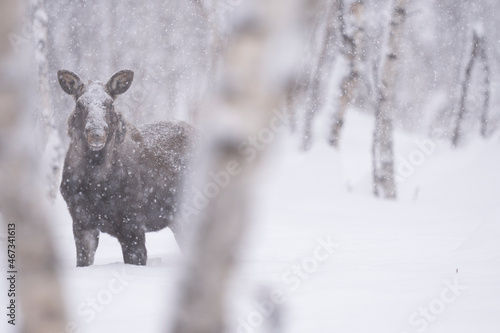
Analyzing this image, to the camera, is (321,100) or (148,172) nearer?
(148,172)

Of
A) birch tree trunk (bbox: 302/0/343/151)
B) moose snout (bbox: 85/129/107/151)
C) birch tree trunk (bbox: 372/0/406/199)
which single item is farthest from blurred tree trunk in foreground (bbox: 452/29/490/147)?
moose snout (bbox: 85/129/107/151)

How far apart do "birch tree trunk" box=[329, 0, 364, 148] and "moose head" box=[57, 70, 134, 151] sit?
9751 mm

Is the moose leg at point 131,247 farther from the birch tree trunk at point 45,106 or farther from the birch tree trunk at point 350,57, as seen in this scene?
the birch tree trunk at point 350,57

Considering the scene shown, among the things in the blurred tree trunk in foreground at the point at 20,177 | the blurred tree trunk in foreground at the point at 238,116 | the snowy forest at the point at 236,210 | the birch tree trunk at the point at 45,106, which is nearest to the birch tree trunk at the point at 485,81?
the snowy forest at the point at 236,210

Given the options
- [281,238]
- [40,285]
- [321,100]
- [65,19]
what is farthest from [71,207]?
[321,100]

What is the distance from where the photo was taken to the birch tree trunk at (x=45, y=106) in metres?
12.7

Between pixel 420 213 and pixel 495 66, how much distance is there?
63.8 feet

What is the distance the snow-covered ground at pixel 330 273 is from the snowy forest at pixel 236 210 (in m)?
0.02

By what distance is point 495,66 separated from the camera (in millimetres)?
29609

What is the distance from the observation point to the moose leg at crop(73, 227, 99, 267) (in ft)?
20.0

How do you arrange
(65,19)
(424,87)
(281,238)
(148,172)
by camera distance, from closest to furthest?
(148,172) → (281,238) → (65,19) → (424,87)

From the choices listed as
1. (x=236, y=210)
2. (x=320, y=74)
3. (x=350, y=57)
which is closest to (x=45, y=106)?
(x=350, y=57)

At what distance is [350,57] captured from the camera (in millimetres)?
15266

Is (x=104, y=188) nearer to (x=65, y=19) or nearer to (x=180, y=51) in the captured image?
(x=65, y=19)
